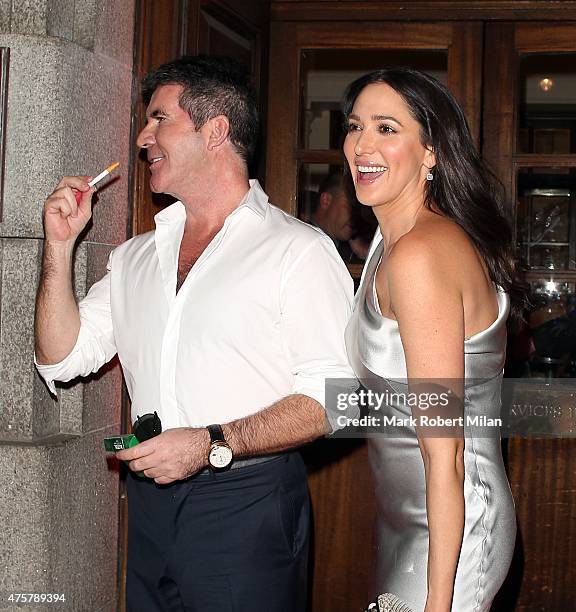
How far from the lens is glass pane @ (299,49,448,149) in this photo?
147 inches

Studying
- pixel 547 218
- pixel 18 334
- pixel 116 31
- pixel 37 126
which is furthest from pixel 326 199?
pixel 18 334

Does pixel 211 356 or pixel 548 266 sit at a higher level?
pixel 548 266

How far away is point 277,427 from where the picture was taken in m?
2.30

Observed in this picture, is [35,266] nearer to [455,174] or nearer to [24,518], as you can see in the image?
[24,518]

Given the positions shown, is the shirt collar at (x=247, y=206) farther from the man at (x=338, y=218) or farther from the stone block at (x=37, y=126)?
the man at (x=338, y=218)

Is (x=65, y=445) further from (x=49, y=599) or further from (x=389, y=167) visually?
(x=389, y=167)

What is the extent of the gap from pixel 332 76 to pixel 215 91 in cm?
124

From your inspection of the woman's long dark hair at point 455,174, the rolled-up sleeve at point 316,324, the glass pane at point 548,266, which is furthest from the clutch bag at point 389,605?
the glass pane at point 548,266

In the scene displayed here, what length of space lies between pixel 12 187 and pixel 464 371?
144cm

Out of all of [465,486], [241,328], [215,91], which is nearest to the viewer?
[465,486]

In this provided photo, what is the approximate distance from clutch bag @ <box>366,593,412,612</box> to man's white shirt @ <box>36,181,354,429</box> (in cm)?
51

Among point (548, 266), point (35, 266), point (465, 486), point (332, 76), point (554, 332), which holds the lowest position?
point (465, 486)

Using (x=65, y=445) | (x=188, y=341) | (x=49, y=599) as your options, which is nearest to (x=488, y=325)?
(x=188, y=341)

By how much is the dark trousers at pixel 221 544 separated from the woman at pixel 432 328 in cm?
35
